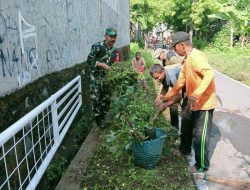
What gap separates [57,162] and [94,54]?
7.33 feet

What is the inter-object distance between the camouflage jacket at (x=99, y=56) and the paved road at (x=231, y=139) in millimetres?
2530

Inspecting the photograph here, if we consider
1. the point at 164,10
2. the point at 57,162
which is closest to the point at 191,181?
the point at 57,162

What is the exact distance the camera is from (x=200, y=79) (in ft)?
14.9

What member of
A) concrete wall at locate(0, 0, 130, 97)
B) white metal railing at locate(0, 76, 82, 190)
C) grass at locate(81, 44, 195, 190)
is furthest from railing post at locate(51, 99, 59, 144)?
grass at locate(81, 44, 195, 190)

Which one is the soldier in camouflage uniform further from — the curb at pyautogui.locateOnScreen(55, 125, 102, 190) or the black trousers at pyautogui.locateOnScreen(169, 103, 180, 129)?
the black trousers at pyautogui.locateOnScreen(169, 103, 180, 129)

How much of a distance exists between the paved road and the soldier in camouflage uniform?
225cm

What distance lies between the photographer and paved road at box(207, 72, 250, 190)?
16.2ft

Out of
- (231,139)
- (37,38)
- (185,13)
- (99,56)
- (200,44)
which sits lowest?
(200,44)

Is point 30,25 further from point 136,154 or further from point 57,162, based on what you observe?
point 136,154

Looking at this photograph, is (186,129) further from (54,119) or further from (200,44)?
(200,44)

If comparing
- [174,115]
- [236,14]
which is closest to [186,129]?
[174,115]

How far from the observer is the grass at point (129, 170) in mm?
4363

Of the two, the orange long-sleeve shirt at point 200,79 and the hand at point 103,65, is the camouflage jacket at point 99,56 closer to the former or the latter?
the hand at point 103,65

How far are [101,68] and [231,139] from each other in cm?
291
